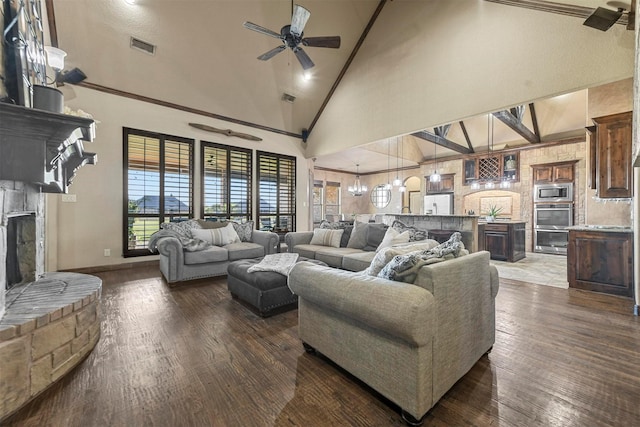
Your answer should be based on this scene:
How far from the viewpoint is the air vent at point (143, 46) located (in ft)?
14.1

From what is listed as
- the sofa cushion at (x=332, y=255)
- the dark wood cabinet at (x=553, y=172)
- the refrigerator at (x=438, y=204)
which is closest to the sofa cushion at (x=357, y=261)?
the sofa cushion at (x=332, y=255)

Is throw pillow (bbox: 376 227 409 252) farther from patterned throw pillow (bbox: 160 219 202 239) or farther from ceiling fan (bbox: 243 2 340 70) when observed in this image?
patterned throw pillow (bbox: 160 219 202 239)

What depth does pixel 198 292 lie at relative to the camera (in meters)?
3.54

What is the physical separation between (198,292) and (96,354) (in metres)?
1.52

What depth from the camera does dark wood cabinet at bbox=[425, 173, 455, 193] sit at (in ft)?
29.7

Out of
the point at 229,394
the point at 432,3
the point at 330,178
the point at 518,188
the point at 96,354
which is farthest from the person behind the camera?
the point at 330,178

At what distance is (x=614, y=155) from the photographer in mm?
3611

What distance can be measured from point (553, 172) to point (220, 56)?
8611mm

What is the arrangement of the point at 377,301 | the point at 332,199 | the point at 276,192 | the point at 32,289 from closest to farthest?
the point at 377,301 → the point at 32,289 → the point at 276,192 → the point at 332,199

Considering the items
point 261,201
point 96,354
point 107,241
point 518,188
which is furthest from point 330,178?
point 96,354

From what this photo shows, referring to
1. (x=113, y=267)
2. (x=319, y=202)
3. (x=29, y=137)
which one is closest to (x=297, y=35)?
(x=29, y=137)

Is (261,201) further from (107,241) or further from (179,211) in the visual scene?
(107,241)

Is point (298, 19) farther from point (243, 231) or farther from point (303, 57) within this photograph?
point (243, 231)

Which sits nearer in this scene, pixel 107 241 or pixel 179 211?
pixel 107 241
